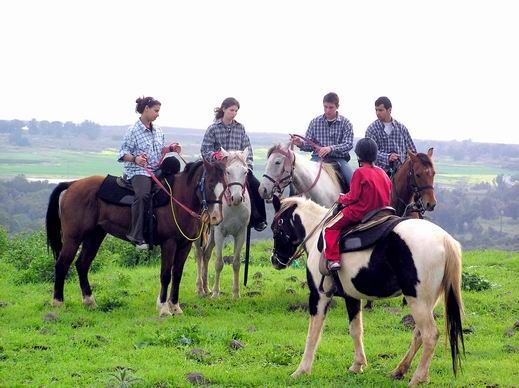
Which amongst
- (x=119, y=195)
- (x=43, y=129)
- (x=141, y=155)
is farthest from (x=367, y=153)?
(x=43, y=129)

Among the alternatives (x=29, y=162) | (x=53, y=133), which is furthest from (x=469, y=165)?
(x=53, y=133)

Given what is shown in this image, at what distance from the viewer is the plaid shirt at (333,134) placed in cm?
1258

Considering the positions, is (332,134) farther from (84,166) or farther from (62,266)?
(84,166)

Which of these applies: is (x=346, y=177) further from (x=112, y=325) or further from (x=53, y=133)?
(x=53, y=133)

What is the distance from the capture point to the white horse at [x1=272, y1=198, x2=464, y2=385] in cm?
716

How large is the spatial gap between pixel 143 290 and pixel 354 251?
6.20m

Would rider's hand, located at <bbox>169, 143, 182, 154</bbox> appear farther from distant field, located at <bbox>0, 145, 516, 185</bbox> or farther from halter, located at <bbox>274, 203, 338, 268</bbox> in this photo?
distant field, located at <bbox>0, 145, 516, 185</bbox>

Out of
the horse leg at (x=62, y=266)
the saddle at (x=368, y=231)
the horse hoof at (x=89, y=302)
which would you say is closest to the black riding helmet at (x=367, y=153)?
the saddle at (x=368, y=231)

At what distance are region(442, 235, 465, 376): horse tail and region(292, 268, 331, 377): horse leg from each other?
1.37m

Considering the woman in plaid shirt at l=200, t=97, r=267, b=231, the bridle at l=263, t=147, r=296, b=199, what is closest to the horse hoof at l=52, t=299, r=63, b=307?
the woman in plaid shirt at l=200, t=97, r=267, b=231

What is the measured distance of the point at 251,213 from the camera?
1241cm

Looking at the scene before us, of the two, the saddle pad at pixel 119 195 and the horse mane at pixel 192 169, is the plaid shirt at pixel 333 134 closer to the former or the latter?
the horse mane at pixel 192 169

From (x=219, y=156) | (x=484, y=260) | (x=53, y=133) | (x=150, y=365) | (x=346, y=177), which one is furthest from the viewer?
(x=53, y=133)

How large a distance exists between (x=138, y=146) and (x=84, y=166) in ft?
217
